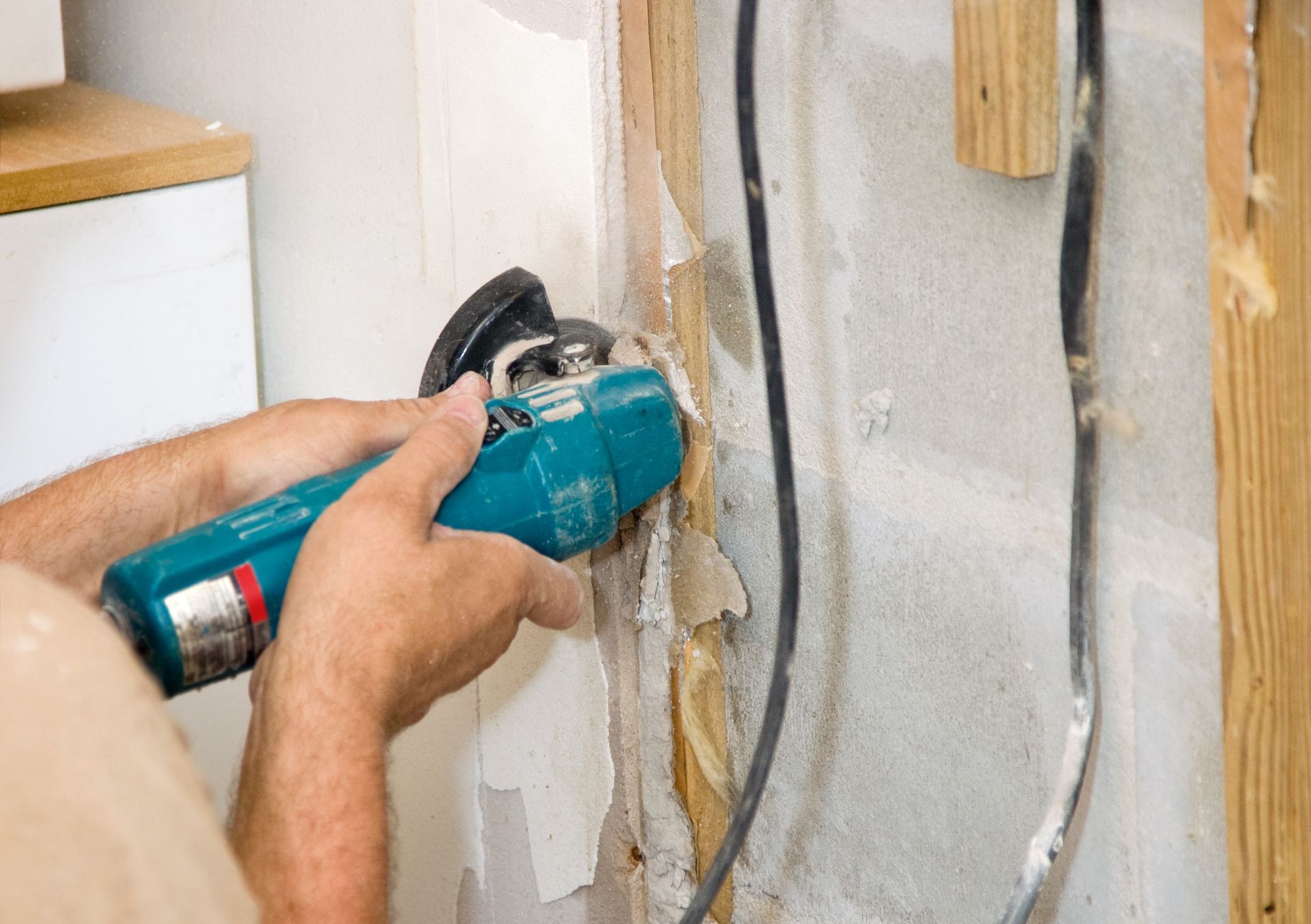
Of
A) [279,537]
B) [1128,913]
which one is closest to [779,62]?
[279,537]

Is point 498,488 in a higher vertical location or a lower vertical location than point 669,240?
lower

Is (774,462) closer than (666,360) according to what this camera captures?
Yes

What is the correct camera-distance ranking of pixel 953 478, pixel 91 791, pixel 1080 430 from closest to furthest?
pixel 91 791 < pixel 1080 430 < pixel 953 478

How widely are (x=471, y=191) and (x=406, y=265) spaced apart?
131 millimetres

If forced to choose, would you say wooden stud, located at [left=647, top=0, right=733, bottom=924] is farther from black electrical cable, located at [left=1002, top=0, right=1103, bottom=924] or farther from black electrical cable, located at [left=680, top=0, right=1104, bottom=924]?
black electrical cable, located at [left=1002, top=0, right=1103, bottom=924]

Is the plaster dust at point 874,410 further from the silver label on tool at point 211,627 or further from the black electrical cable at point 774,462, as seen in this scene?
the silver label on tool at point 211,627

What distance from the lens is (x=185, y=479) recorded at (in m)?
0.84

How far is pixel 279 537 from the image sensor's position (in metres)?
0.65

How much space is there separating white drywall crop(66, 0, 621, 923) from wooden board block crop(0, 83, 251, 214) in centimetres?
6

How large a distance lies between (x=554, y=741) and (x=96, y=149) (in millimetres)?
685

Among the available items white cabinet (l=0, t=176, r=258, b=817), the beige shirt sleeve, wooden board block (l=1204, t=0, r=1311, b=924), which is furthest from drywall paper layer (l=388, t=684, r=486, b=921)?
the beige shirt sleeve

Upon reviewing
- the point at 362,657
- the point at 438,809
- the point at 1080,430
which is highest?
the point at 1080,430

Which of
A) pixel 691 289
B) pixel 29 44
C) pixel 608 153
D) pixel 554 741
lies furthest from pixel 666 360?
pixel 29 44

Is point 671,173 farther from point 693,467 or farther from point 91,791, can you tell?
point 91,791
